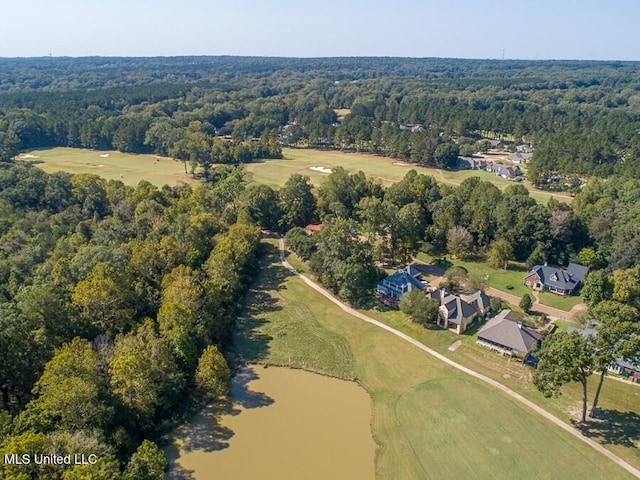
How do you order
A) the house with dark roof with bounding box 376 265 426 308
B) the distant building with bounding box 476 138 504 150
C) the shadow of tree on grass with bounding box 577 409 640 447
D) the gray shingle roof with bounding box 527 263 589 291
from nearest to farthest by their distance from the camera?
the shadow of tree on grass with bounding box 577 409 640 447 → the house with dark roof with bounding box 376 265 426 308 → the gray shingle roof with bounding box 527 263 589 291 → the distant building with bounding box 476 138 504 150

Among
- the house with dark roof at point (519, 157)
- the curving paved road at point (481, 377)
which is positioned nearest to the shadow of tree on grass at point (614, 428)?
the curving paved road at point (481, 377)

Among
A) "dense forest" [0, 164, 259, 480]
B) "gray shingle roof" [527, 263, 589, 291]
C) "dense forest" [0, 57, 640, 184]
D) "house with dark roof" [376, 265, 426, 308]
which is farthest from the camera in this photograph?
"dense forest" [0, 57, 640, 184]

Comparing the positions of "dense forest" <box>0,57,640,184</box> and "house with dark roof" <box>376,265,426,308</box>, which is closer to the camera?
"house with dark roof" <box>376,265,426,308</box>

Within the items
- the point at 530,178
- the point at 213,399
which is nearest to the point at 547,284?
the point at 213,399

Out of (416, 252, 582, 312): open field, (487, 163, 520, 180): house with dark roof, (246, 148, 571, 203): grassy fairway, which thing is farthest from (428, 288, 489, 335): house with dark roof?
(487, 163, 520, 180): house with dark roof

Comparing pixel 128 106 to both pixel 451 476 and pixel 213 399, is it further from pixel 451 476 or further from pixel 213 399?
pixel 451 476

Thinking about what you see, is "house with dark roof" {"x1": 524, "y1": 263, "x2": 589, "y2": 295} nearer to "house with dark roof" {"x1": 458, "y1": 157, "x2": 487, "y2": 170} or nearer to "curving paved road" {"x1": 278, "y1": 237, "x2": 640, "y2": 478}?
"curving paved road" {"x1": 278, "y1": 237, "x2": 640, "y2": 478}
